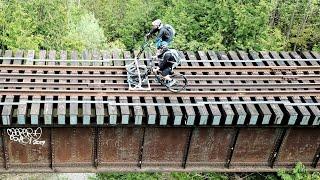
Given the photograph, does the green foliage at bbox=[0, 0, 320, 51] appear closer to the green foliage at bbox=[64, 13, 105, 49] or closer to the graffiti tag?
the green foliage at bbox=[64, 13, 105, 49]

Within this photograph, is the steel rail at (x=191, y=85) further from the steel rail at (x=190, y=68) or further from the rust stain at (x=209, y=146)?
the rust stain at (x=209, y=146)

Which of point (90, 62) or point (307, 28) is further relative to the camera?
point (307, 28)

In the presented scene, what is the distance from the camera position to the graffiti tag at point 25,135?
1445 centimetres

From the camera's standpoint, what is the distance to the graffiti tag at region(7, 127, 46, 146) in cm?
1445

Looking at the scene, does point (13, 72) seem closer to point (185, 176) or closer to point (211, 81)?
point (211, 81)

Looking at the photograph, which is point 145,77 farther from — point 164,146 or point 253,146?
point 253,146

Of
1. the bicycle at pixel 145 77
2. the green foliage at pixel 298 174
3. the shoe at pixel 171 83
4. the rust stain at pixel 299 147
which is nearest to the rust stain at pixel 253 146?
the rust stain at pixel 299 147

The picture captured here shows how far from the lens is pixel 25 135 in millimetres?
14562

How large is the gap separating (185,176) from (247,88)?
24.4ft

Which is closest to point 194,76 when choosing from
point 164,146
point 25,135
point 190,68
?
point 190,68

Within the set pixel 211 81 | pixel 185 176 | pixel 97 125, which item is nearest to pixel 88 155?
pixel 97 125

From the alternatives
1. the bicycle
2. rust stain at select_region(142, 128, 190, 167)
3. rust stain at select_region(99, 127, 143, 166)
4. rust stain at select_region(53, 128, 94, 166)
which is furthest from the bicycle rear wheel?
rust stain at select_region(53, 128, 94, 166)

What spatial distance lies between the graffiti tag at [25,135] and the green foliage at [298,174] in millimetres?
8289

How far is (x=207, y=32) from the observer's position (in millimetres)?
32969
